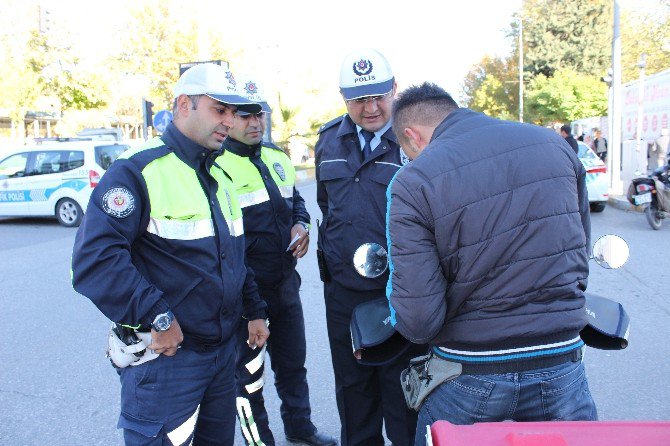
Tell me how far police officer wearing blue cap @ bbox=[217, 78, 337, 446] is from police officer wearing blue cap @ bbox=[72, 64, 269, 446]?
710 millimetres

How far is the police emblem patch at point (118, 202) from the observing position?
81.5 inches

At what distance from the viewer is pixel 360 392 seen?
3070 millimetres

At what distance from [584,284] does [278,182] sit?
1902mm

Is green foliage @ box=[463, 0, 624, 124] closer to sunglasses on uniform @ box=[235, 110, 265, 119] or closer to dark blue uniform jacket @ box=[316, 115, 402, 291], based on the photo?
sunglasses on uniform @ box=[235, 110, 265, 119]

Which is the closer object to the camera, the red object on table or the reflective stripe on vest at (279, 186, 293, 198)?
the red object on table

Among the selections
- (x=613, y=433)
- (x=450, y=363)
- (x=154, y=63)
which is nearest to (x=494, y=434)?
(x=613, y=433)

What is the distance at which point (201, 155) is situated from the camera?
2375 mm

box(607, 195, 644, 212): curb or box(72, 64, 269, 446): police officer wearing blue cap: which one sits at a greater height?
box(72, 64, 269, 446): police officer wearing blue cap

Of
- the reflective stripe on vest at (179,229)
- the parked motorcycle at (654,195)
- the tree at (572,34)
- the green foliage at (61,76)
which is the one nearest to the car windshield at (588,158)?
the parked motorcycle at (654,195)

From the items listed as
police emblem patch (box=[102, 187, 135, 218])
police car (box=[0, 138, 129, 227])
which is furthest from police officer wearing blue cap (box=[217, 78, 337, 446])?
police car (box=[0, 138, 129, 227])

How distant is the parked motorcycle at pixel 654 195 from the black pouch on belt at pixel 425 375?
8719 millimetres

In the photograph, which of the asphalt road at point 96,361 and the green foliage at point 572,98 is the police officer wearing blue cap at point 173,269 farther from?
the green foliage at point 572,98

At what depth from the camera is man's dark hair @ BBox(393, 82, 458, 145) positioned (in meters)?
2.02

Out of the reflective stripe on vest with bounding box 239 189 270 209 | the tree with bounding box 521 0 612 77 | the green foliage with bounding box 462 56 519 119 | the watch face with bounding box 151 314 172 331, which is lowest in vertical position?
the watch face with bounding box 151 314 172 331
